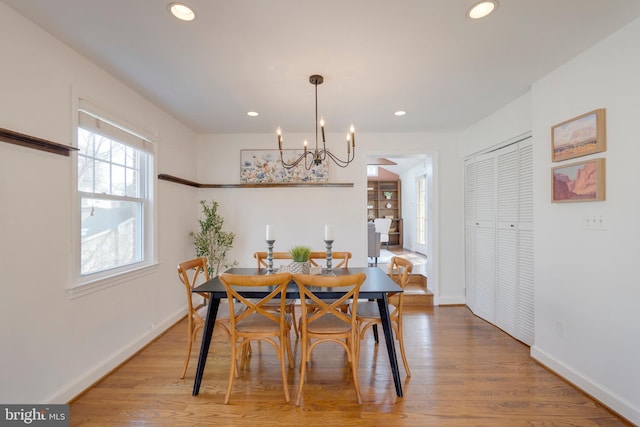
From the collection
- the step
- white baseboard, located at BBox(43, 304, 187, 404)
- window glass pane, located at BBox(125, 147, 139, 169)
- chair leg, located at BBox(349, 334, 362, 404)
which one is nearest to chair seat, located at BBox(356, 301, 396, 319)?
chair leg, located at BBox(349, 334, 362, 404)

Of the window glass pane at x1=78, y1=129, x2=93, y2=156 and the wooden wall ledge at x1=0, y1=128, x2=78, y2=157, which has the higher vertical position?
the window glass pane at x1=78, y1=129, x2=93, y2=156

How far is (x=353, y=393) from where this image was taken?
6.82 feet

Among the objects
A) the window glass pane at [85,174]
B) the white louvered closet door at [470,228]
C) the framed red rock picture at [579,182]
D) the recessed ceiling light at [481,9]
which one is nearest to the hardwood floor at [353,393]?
A: the white louvered closet door at [470,228]

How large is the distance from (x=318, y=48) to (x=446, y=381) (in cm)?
266

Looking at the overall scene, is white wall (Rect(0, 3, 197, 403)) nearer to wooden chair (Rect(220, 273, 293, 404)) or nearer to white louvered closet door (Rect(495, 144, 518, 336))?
wooden chair (Rect(220, 273, 293, 404))

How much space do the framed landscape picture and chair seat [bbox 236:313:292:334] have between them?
2.50 metres

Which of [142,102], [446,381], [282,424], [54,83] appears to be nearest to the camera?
[282,424]

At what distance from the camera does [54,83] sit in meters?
1.92

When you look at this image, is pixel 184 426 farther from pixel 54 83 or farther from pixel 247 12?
pixel 247 12

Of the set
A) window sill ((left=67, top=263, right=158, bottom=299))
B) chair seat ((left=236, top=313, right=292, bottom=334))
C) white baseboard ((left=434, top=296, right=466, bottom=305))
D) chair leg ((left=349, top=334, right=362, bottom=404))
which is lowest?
white baseboard ((left=434, top=296, right=466, bottom=305))

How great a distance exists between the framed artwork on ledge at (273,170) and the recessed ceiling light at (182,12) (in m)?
2.43

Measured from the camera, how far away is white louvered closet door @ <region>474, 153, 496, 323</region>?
3389 mm

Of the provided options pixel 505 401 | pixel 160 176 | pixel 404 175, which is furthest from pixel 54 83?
pixel 404 175

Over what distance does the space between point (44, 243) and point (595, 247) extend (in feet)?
12.1
